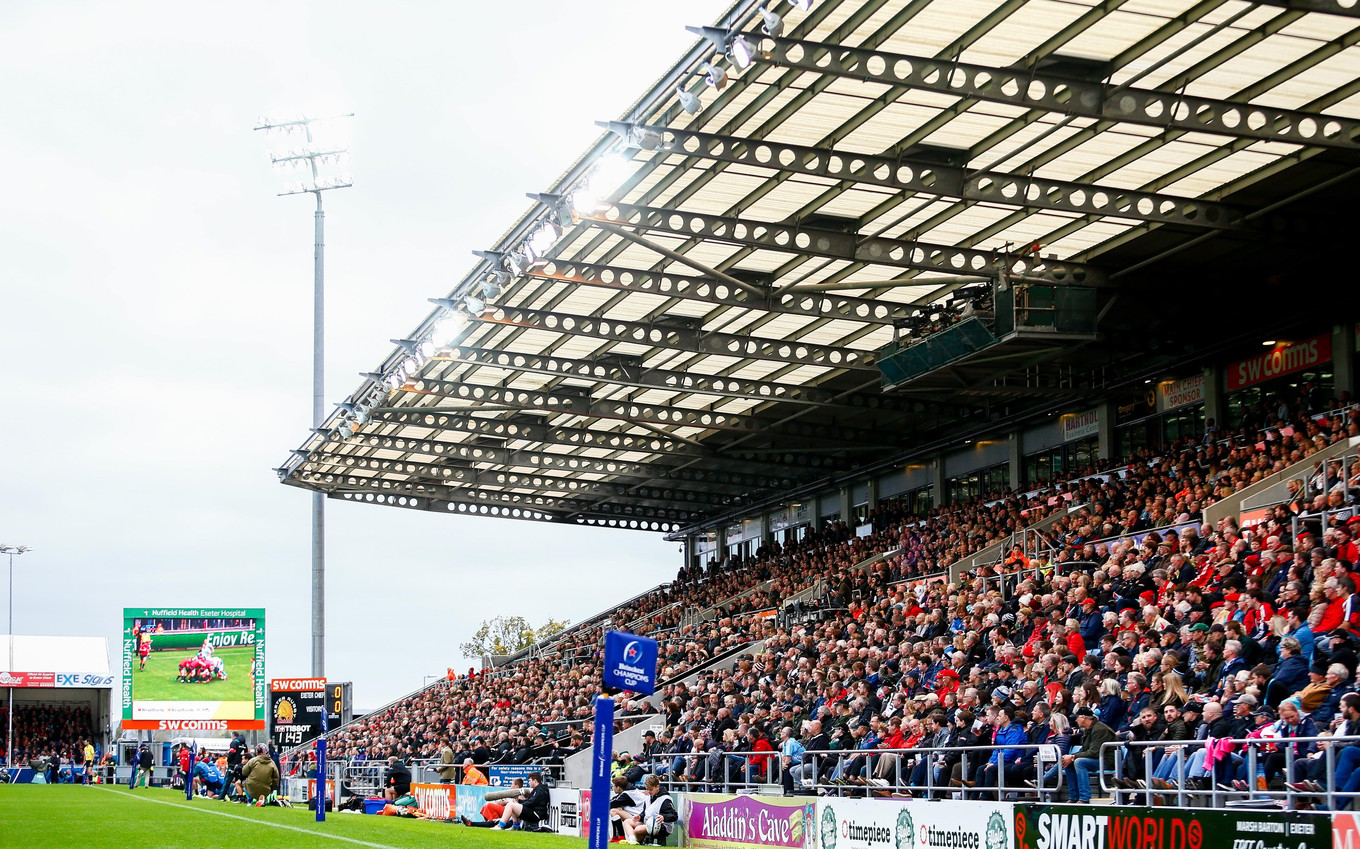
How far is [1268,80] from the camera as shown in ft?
65.7

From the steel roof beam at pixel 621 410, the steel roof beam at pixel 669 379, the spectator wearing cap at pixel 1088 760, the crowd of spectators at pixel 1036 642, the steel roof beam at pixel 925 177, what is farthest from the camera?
the steel roof beam at pixel 621 410

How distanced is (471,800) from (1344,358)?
60.2 ft

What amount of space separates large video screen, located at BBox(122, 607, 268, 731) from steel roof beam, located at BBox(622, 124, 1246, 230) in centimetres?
3449

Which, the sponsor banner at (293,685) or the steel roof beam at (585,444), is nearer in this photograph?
the steel roof beam at (585,444)

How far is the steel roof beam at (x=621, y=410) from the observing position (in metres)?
35.9

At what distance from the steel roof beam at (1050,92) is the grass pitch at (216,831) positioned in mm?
10692

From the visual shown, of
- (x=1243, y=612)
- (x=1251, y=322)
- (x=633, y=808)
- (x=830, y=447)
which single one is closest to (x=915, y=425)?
(x=830, y=447)

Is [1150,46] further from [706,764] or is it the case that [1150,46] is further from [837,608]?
[837,608]

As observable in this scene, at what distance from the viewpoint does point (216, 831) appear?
2134 cm

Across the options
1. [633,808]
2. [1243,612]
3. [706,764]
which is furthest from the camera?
[706,764]

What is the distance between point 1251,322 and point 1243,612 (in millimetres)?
13049

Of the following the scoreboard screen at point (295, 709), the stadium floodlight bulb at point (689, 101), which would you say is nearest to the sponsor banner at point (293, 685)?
the scoreboard screen at point (295, 709)

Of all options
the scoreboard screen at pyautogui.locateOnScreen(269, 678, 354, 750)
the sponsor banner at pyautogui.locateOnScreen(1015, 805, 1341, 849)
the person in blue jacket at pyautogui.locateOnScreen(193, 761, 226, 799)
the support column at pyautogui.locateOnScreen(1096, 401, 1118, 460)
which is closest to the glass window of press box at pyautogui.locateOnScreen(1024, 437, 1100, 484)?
the support column at pyautogui.locateOnScreen(1096, 401, 1118, 460)

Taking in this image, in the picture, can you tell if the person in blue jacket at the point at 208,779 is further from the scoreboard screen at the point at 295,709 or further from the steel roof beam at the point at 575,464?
the steel roof beam at the point at 575,464
